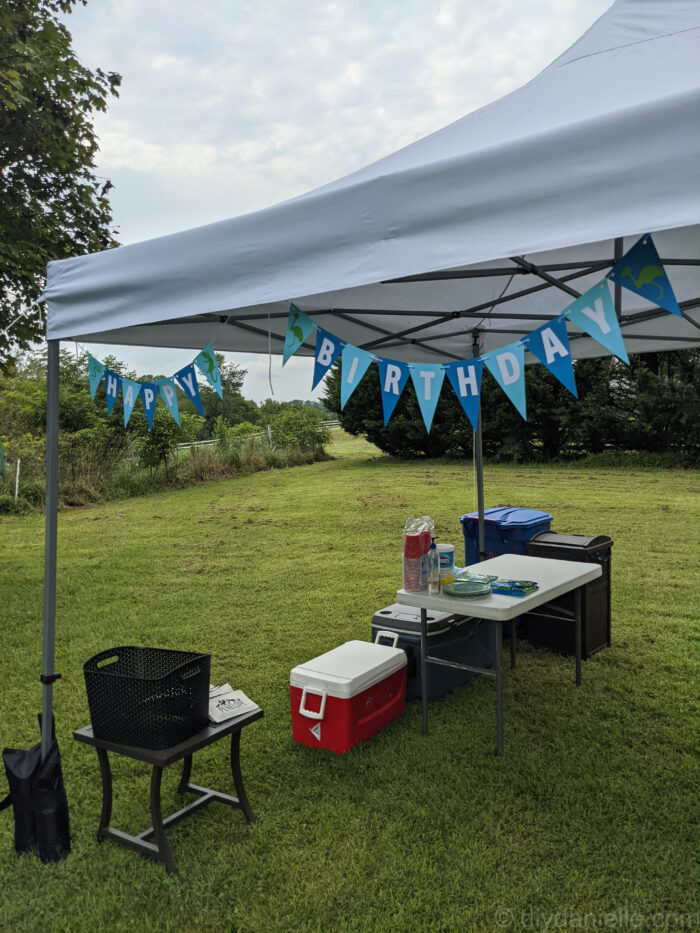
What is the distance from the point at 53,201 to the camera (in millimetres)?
5406

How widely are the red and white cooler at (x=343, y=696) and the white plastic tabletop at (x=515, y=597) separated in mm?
338

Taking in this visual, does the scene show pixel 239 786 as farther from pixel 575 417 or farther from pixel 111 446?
pixel 575 417

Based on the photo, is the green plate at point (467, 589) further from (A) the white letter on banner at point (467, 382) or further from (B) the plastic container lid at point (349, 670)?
(A) the white letter on banner at point (467, 382)

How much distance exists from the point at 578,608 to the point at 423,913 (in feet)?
6.21

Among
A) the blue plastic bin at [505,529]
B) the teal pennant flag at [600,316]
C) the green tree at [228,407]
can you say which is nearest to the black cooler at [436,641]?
the blue plastic bin at [505,529]

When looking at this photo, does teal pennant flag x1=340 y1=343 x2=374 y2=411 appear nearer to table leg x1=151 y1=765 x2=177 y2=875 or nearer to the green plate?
the green plate

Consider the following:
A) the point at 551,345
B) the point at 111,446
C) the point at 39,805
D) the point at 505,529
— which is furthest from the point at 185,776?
the point at 111,446

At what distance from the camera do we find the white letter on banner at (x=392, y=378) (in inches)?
102

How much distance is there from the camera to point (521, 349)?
2.22 meters

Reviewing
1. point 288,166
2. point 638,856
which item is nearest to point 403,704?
point 638,856

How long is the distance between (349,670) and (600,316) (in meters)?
1.82

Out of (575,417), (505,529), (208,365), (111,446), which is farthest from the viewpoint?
(575,417)

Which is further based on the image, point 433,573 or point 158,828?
point 433,573

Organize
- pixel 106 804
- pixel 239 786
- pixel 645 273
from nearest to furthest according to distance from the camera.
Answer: pixel 645 273 → pixel 106 804 → pixel 239 786
